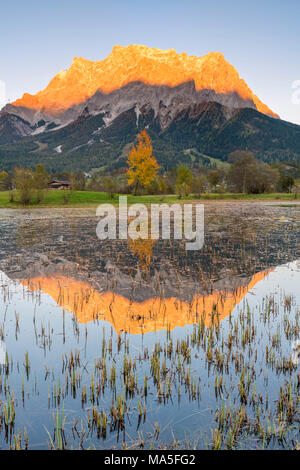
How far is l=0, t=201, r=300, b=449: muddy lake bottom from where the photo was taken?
16.8 ft

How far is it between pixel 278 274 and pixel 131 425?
11.2 m

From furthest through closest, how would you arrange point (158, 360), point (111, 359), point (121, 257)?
1. point (121, 257)
2. point (111, 359)
3. point (158, 360)

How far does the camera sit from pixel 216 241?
2445cm

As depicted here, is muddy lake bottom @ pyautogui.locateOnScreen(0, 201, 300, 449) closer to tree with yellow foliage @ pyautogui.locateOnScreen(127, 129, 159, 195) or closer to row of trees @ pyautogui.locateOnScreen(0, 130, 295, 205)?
A: row of trees @ pyautogui.locateOnScreen(0, 130, 295, 205)

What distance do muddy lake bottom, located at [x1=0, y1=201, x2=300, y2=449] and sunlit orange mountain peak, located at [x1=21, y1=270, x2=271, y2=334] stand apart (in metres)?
0.03

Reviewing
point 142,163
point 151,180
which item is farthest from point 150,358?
point 151,180

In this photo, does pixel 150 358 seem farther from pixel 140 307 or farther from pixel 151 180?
pixel 151 180

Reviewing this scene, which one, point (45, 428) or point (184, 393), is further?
point (184, 393)

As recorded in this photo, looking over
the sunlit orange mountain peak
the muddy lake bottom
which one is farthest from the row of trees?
the sunlit orange mountain peak

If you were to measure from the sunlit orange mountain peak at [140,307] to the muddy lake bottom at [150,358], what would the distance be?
0.03m

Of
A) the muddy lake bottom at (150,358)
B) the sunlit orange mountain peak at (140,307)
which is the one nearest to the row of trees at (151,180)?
the muddy lake bottom at (150,358)
